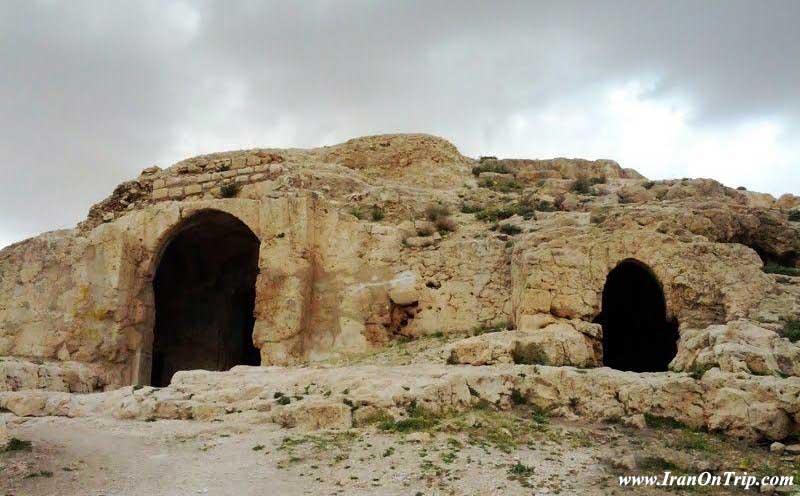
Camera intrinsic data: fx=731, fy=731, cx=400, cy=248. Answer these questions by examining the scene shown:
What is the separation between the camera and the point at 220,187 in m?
17.0

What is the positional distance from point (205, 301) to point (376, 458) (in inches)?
529

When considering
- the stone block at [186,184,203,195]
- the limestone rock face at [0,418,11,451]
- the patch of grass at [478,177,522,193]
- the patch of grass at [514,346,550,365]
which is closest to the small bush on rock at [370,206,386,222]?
the stone block at [186,184,203,195]

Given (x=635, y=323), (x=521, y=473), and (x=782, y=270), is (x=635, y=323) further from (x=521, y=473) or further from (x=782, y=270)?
(x=521, y=473)

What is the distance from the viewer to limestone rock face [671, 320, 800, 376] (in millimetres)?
9773

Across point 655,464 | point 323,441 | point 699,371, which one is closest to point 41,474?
point 323,441

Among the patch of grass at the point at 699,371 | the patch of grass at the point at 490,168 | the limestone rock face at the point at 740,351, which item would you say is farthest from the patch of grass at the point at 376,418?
the patch of grass at the point at 490,168

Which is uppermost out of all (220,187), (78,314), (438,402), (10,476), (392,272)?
(220,187)

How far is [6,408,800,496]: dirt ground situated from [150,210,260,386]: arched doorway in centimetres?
932

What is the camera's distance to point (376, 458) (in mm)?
8219

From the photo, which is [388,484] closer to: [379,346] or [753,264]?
[379,346]

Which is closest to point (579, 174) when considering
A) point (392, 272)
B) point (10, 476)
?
point (392, 272)

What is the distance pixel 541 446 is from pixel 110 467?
4941mm

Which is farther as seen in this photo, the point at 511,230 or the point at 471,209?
the point at 471,209

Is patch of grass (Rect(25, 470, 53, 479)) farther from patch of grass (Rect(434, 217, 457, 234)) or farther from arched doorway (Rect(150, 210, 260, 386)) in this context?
arched doorway (Rect(150, 210, 260, 386))
